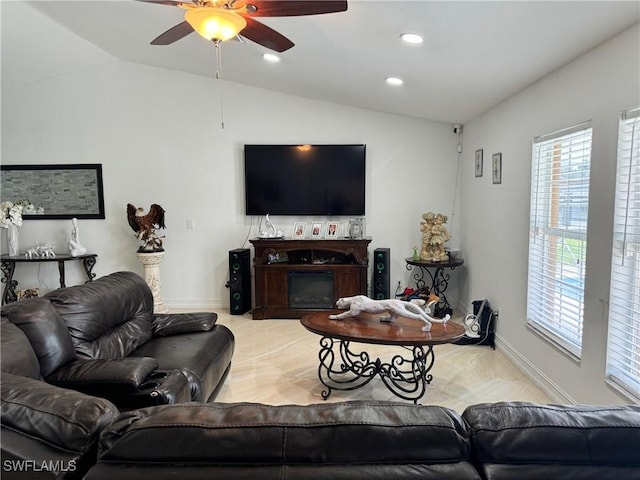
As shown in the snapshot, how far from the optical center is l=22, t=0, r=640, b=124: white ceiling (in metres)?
2.25

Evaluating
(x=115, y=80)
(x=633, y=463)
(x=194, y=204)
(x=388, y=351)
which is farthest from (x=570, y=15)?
(x=115, y=80)

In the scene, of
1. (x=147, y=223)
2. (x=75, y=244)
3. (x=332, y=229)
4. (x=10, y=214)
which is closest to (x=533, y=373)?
(x=332, y=229)

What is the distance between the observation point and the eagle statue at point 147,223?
519 centimetres

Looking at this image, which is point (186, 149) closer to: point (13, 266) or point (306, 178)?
point (306, 178)

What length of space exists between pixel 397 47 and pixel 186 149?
11.0 ft

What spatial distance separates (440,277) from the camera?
5.48 m

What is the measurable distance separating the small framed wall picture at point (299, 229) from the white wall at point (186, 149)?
88 mm

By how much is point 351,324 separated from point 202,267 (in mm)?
3131

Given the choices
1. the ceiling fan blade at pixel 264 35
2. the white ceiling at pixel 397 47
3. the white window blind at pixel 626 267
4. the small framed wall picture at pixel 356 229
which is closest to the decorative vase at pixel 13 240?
the white ceiling at pixel 397 47

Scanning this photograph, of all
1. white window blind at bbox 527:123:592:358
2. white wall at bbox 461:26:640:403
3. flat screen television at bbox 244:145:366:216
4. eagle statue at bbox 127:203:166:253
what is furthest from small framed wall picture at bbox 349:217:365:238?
eagle statue at bbox 127:203:166:253

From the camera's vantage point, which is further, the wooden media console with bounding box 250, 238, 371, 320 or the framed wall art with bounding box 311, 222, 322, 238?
the framed wall art with bounding box 311, 222, 322, 238

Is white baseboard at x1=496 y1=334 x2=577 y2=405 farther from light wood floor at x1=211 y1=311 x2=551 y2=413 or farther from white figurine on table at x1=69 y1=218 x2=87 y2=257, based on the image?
white figurine on table at x1=69 y1=218 x2=87 y2=257

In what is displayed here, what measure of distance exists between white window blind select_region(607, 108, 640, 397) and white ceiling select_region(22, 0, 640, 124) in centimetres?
60

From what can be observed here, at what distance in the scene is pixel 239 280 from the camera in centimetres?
525
